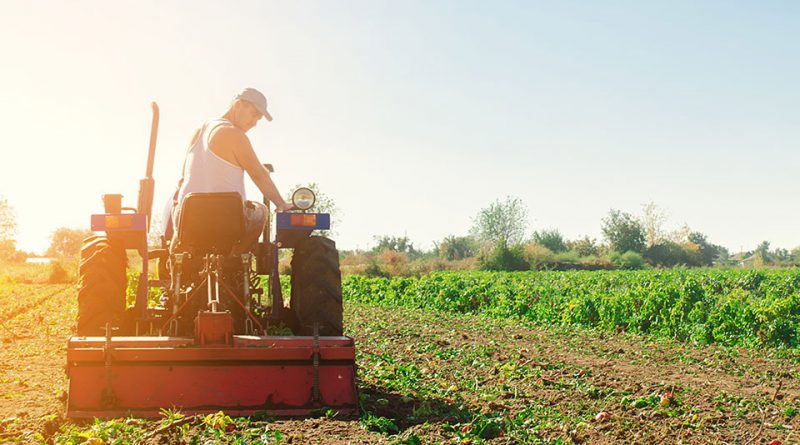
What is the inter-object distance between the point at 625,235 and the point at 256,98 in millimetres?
73581

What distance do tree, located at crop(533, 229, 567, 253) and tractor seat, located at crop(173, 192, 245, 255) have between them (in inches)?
2690

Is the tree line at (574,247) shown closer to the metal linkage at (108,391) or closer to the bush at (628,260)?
the bush at (628,260)

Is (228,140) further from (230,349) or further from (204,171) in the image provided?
(230,349)

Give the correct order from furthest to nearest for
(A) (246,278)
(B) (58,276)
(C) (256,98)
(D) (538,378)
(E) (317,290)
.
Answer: (B) (58,276) < (D) (538,378) < (E) (317,290) < (C) (256,98) < (A) (246,278)

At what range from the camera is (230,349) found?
522 cm

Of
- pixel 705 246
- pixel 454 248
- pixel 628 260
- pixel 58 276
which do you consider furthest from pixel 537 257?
pixel 705 246

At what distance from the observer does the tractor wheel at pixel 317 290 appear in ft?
20.6

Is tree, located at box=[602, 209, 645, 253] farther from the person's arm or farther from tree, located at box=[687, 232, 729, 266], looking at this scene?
the person's arm

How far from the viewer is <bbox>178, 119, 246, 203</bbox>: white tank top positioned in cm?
595

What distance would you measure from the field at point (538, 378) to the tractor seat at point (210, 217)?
138cm

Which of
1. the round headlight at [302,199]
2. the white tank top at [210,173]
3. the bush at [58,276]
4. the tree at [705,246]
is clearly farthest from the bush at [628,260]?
the white tank top at [210,173]

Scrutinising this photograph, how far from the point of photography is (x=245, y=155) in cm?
597

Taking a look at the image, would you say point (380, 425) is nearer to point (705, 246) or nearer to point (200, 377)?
point (200, 377)

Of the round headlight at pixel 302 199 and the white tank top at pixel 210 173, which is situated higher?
the white tank top at pixel 210 173
